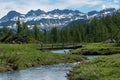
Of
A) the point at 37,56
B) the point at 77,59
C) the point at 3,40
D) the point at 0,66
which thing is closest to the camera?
the point at 0,66

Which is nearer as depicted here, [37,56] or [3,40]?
[37,56]

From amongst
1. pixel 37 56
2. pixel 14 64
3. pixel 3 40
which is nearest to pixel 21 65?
pixel 14 64

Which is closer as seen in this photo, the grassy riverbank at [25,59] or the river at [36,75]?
the river at [36,75]

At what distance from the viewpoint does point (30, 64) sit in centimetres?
8638

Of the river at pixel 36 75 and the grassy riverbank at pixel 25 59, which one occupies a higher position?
the grassy riverbank at pixel 25 59

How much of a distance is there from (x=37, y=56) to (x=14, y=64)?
45.2 ft

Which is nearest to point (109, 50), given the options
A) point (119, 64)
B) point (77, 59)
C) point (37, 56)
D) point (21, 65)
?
point (77, 59)

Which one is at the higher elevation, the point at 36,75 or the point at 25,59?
the point at 25,59

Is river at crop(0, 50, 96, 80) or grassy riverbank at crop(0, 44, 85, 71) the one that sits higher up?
grassy riverbank at crop(0, 44, 85, 71)

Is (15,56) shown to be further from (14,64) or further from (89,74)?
(89,74)

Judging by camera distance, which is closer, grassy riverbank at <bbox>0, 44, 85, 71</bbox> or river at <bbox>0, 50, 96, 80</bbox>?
river at <bbox>0, 50, 96, 80</bbox>

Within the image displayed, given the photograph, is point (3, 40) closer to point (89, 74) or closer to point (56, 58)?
point (56, 58)

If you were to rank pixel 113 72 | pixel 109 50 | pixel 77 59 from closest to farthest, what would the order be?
1. pixel 113 72
2. pixel 77 59
3. pixel 109 50

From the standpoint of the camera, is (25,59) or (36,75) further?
(25,59)
